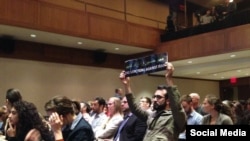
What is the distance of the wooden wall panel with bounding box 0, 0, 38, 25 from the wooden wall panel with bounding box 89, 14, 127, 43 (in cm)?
171

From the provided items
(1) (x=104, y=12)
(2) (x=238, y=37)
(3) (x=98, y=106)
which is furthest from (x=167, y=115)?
(1) (x=104, y=12)

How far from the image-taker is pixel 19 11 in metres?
8.44

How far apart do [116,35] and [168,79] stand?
7.22 metres

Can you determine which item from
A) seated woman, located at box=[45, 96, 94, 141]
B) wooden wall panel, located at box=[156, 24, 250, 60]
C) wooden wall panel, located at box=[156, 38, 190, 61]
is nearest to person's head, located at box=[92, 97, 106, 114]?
seated woman, located at box=[45, 96, 94, 141]

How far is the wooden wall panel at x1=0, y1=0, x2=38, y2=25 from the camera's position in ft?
26.9

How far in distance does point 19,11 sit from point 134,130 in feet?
17.3

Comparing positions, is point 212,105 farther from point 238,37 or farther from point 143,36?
point 143,36

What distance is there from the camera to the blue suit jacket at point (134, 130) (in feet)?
13.7

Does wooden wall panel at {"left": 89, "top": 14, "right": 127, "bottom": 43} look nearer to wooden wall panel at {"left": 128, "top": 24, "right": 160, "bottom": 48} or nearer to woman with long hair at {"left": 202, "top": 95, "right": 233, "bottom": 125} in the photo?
wooden wall panel at {"left": 128, "top": 24, "right": 160, "bottom": 48}

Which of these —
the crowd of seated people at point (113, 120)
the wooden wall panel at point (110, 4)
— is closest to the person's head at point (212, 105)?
the crowd of seated people at point (113, 120)

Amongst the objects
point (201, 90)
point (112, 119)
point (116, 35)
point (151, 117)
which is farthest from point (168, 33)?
point (151, 117)

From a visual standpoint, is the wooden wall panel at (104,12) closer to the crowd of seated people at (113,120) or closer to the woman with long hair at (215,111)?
the crowd of seated people at (113,120)

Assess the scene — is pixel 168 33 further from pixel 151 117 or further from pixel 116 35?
pixel 151 117

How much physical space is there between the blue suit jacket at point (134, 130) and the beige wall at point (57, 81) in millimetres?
5718
